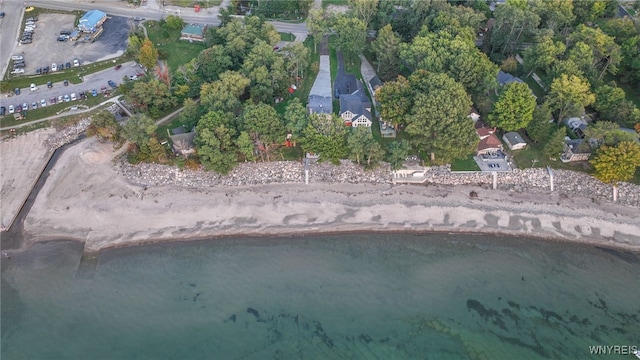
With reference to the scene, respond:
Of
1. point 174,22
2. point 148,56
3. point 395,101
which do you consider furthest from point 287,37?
point 395,101

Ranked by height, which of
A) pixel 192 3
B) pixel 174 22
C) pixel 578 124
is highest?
pixel 192 3

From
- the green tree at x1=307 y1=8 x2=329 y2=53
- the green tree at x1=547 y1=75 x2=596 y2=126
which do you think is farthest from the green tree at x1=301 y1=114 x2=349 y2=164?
the green tree at x1=547 y1=75 x2=596 y2=126

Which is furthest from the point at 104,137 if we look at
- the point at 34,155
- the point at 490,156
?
the point at 490,156

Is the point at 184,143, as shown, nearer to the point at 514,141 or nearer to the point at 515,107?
the point at 515,107

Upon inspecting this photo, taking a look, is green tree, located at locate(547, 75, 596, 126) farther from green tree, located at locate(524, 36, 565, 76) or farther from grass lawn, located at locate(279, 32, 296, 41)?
grass lawn, located at locate(279, 32, 296, 41)

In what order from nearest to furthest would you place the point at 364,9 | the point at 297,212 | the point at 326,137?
1. the point at 297,212
2. the point at 326,137
3. the point at 364,9

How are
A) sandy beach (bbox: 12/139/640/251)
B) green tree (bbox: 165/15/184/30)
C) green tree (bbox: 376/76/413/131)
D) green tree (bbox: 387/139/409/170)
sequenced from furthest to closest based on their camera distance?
green tree (bbox: 165/15/184/30), green tree (bbox: 376/76/413/131), green tree (bbox: 387/139/409/170), sandy beach (bbox: 12/139/640/251)
